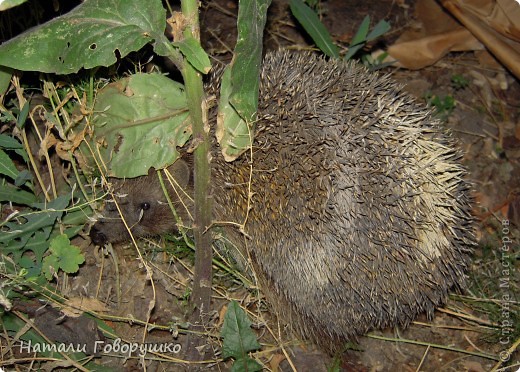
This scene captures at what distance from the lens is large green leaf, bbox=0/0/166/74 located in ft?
10.1

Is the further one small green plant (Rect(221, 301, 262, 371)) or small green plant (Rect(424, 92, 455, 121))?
small green plant (Rect(424, 92, 455, 121))

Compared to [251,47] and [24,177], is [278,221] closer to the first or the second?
[251,47]

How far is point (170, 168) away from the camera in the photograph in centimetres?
424

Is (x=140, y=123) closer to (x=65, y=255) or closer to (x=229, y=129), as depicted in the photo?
(x=229, y=129)

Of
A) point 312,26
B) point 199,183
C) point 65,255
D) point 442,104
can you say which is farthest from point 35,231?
point 442,104

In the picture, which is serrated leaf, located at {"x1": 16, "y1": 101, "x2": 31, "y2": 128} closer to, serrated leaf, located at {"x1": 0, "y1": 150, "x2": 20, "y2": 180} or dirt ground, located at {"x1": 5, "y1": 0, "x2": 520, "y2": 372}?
serrated leaf, located at {"x1": 0, "y1": 150, "x2": 20, "y2": 180}

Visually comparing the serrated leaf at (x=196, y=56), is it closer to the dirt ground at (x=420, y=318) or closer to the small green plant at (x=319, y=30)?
the dirt ground at (x=420, y=318)

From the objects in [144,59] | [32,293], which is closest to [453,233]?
[144,59]

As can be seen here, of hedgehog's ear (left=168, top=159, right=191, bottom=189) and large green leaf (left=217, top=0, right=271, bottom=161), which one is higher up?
large green leaf (left=217, top=0, right=271, bottom=161)

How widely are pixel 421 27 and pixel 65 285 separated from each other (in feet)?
13.0

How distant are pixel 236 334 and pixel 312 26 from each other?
2608 millimetres

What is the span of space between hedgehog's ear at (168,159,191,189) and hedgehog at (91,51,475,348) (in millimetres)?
201

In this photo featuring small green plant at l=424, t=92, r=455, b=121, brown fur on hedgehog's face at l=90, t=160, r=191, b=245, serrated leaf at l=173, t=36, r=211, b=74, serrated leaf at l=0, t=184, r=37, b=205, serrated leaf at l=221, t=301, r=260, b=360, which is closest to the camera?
serrated leaf at l=173, t=36, r=211, b=74

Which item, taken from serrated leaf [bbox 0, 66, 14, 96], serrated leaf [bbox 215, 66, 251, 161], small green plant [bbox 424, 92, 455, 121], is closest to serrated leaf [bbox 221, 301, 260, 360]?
serrated leaf [bbox 215, 66, 251, 161]
